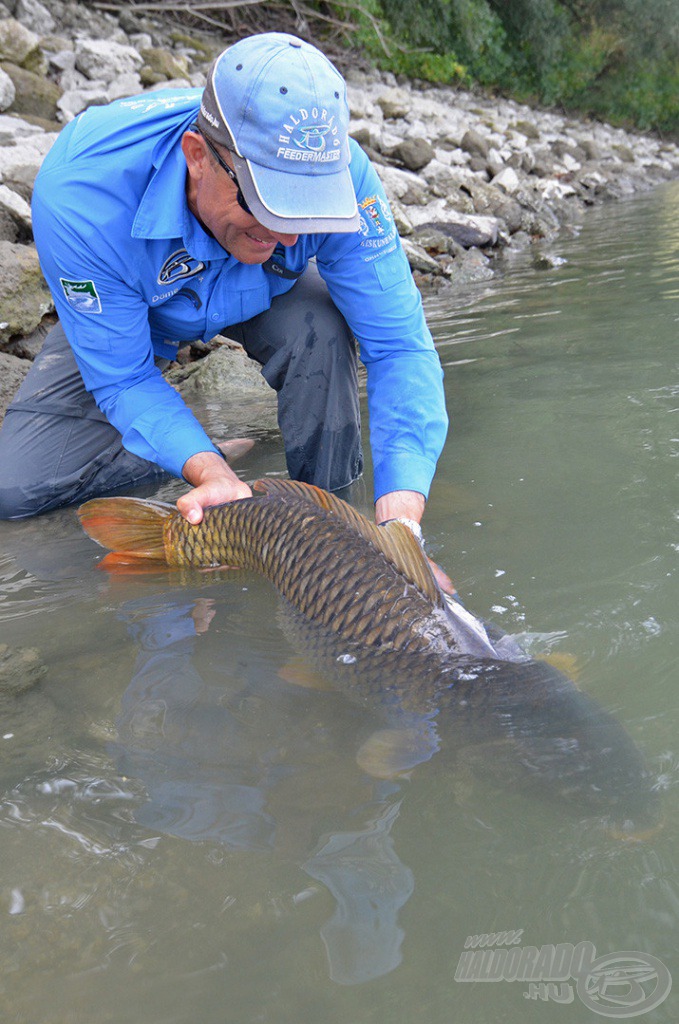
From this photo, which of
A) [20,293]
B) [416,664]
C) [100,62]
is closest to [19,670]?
[416,664]

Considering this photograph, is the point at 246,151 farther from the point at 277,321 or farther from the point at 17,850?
the point at 17,850

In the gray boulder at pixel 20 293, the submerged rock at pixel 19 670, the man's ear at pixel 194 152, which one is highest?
the man's ear at pixel 194 152

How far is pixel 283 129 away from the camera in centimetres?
248

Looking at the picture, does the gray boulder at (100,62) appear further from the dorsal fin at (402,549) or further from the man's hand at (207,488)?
the dorsal fin at (402,549)

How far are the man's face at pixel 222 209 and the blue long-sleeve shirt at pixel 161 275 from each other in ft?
0.42

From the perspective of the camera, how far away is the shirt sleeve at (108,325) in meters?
3.08

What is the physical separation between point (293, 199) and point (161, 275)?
89 centimetres

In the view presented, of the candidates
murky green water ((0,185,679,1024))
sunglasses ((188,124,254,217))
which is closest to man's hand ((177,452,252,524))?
murky green water ((0,185,679,1024))

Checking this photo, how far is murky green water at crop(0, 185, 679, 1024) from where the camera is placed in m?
1.52

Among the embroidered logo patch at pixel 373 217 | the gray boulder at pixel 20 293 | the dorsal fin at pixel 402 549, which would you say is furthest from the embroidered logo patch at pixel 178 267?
the gray boulder at pixel 20 293

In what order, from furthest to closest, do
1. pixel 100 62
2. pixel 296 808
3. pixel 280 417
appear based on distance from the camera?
pixel 100 62
pixel 280 417
pixel 296 808

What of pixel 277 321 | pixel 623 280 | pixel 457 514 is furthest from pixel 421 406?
pixel 623 280

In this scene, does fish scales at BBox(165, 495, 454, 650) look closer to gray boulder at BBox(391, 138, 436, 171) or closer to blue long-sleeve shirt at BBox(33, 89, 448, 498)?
blue long-sleeve shirt at BBox(33, 89, 448, 498)

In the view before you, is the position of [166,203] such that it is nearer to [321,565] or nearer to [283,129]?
[283,129]
